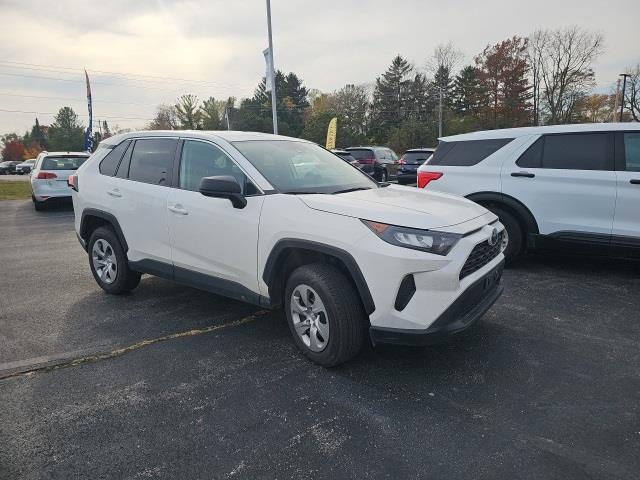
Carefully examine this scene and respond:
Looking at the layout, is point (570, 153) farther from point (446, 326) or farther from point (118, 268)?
point (118, 268)

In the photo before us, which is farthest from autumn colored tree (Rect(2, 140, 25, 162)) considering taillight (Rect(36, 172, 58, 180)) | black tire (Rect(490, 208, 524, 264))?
black tire (Rect(490, 208, 524, 264))

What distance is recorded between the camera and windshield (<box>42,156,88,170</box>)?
1227 cm

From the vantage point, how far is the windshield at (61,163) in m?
12.3

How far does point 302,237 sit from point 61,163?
11767 millimetres

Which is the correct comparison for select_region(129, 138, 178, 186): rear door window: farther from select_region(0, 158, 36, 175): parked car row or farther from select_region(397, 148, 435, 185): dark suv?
select_region(0, 158, 36, 175): parked car row

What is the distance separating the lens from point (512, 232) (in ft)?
18.3

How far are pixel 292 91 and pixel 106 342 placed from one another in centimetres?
6594

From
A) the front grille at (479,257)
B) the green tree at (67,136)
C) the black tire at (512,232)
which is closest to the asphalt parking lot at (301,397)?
the front grille at (479,257)

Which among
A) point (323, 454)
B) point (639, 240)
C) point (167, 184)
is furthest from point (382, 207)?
point (639, 240)

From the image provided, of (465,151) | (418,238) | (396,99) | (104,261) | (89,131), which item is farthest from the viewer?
(396,99)

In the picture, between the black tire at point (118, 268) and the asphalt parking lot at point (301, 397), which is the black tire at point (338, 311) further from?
the black tire at point (118, 268)

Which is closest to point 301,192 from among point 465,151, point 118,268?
point 118,268

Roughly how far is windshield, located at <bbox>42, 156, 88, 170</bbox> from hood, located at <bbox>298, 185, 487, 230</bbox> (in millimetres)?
11463

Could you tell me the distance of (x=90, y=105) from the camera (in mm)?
33219
